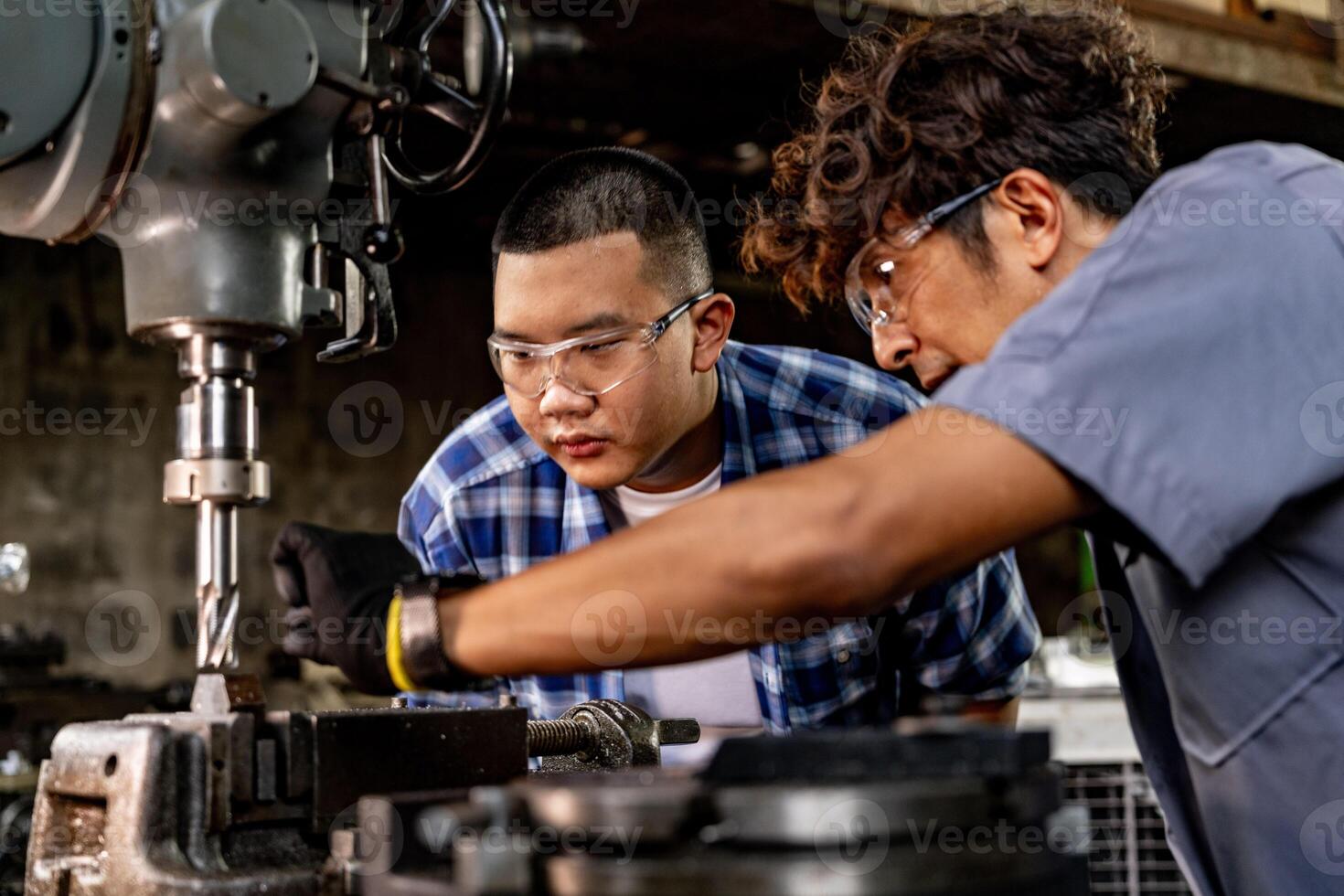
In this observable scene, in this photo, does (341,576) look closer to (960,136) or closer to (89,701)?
(960,136)

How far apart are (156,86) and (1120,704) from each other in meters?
2.45

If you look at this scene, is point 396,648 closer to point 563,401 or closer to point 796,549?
point 796,549

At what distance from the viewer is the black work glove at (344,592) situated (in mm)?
1081

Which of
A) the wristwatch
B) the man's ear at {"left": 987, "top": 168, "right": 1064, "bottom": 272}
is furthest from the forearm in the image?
the man's ear at {"left": 987, "top": 168, "right": 1064, "bottom": 272}

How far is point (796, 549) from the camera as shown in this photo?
37.2 inches

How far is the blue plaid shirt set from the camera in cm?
216

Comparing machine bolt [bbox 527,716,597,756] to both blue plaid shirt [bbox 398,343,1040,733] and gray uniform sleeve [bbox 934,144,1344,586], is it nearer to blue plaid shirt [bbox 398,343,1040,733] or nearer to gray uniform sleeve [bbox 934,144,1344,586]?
gray uniform sleeve [bbox 934,144,1344,586]

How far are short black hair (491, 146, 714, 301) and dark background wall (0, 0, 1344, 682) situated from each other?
1.92m

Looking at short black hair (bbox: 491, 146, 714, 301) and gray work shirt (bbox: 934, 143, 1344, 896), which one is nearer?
gray work shirt (bbox: 934, 143, 1344, 896)

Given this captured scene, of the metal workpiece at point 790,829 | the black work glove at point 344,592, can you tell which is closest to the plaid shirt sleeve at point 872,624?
the black work glove at point 344,592

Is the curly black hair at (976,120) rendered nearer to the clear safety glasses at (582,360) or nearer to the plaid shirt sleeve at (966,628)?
the clear safety glasses at (582,360)

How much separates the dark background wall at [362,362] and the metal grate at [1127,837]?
88.4 inches

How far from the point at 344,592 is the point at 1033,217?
75 cm

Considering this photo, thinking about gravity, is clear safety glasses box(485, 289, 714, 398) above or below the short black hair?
below
